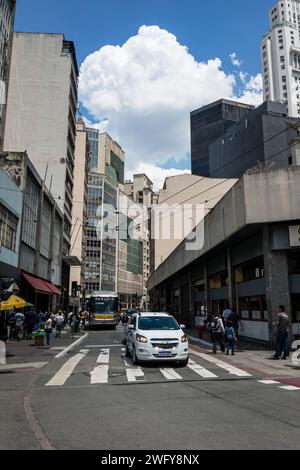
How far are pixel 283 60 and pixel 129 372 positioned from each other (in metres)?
172

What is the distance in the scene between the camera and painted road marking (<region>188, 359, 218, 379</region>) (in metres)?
11.3

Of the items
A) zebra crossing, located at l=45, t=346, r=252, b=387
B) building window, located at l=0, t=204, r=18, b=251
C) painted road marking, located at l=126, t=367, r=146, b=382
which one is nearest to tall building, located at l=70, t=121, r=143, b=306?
building window, located at l=0, t=204, r=18, b=251

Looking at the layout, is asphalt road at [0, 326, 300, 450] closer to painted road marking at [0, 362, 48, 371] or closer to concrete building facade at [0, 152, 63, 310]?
painted road marking at [0, 362, 48, 371]

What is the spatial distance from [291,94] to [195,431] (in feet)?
547

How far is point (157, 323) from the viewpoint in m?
13.9

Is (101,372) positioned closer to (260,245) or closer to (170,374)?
(170,374)

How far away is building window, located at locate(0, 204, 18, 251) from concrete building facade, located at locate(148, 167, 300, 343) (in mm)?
12868

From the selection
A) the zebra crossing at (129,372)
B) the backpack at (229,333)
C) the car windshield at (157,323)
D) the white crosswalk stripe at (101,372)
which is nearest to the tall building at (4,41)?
the white crosswalk stripe at (101,372)

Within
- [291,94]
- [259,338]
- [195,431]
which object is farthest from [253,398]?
[291,94]

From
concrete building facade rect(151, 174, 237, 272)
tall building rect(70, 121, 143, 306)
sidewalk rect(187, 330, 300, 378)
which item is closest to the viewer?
sidewalk rect(187, 330, 300, 378)

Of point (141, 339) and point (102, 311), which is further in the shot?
point (102, 311)

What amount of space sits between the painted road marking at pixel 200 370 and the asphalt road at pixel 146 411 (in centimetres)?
6

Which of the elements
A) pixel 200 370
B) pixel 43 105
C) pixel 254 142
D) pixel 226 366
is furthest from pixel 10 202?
pixel 254 142
